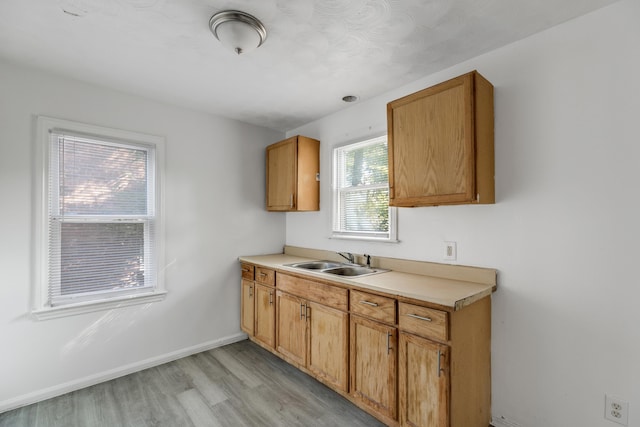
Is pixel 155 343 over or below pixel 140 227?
below

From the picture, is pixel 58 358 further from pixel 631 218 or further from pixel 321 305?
pixel 631 218

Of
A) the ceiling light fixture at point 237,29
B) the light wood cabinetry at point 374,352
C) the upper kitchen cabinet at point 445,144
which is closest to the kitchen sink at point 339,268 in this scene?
the light wood cabinetry at point 374,352

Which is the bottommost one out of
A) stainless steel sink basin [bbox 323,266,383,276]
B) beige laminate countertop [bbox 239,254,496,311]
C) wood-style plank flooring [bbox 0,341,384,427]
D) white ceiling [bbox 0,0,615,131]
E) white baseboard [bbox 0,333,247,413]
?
wood-style plank flooring [bbox 0,341,384,427]

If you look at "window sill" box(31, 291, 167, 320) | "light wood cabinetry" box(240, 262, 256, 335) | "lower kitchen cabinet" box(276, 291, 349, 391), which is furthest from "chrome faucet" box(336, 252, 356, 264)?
"window sill" box(31, 291, 167, 320)

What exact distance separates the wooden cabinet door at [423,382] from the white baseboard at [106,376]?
7.00 ft

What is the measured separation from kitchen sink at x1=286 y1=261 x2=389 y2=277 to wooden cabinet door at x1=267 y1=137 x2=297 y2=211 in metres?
0.65

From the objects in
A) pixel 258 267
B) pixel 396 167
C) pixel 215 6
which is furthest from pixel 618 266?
pixel 258 267

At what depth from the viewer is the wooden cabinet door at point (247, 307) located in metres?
3.20

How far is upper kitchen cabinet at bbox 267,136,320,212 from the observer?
3184mm

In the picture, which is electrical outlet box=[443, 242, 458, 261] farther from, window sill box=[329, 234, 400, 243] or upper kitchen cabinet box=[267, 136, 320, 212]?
upper kitchen cabinet box=[267, 136, 320, 212]

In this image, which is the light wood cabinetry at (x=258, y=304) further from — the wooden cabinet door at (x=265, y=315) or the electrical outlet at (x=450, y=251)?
the electrical outlet at (x=450, y=251)

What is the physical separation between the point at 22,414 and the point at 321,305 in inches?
88.2

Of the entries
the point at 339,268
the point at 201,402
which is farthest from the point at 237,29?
the point at 201,402

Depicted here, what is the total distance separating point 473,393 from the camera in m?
1.80
